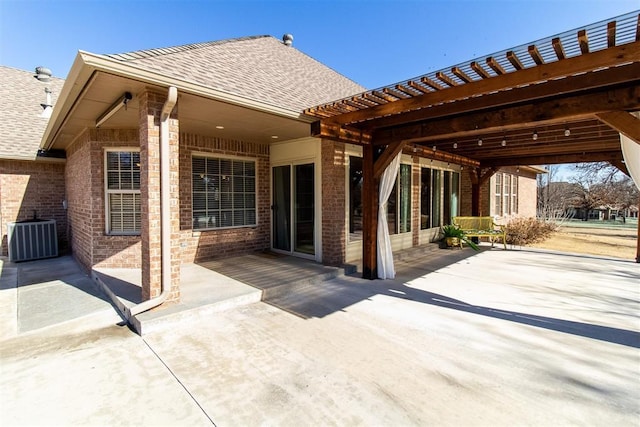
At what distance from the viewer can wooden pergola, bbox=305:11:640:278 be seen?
273cm

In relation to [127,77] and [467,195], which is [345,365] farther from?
[467,195]

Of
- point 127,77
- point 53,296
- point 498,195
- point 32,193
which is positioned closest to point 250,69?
point 127,77

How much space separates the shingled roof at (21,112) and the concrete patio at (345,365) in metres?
6.51

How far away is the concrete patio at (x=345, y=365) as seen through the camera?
2162mm

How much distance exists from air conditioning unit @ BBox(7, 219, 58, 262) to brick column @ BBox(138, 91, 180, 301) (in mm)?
5902

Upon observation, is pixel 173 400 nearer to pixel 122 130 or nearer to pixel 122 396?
pixel 122 396

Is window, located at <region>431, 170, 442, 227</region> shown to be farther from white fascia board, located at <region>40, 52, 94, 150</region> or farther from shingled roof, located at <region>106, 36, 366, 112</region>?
white fascia board, located at <region>40, 52, 94, 150</region>

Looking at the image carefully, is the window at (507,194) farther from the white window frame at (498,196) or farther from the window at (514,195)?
the window at (514,195)

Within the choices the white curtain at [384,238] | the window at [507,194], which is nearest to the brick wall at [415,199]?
the white curtain at [384,238]

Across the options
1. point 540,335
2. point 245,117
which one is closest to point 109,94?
point 245,117

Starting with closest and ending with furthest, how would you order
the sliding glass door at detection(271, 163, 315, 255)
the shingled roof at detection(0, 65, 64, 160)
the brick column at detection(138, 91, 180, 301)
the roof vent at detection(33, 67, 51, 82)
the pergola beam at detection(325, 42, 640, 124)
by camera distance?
1. the pergola beam at detection(325, 42, 640, 124)
2. the brick column at detection(138, 91, 180, 301)
3. the sliding glass door at detection(271, 163, 315, 255)
4. the shingled roof at detection(0, 65, 64, 160)
5. the roof vent at detection(33, 67, 51, 82)

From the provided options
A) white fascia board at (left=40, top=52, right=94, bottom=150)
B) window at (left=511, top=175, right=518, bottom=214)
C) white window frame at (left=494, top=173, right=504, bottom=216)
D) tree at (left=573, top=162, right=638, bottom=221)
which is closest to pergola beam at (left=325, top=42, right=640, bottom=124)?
white fascia board at (left=40, top=52, right=94, bottom=150)

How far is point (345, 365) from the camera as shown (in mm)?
2777

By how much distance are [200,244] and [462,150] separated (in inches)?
296
